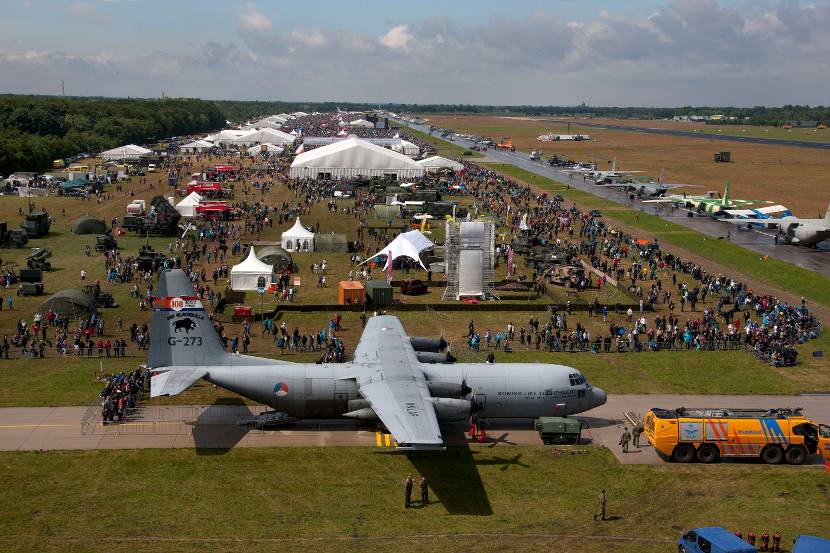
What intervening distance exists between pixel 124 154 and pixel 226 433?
147m

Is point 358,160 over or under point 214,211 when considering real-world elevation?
over

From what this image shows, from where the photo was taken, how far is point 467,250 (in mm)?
65875

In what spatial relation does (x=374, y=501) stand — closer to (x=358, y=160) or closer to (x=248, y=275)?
(x=248, y=275)

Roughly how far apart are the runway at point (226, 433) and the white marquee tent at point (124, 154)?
460 feet

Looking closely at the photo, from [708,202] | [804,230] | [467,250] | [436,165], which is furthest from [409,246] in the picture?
[436,165]

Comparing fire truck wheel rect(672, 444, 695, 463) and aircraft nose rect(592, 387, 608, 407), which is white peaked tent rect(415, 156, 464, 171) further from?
fire truck wheel rect(672, 444, 695, 463)

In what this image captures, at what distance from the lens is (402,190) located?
123 meters

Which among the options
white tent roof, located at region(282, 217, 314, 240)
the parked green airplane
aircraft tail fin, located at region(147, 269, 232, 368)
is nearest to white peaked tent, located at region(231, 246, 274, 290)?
white tent roof, located at region(282, 217, 314, 240)

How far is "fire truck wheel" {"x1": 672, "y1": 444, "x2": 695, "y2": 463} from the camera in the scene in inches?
1419

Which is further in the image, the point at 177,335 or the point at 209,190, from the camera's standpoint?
the point at 209,190

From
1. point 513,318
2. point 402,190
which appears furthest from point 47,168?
point 513,318

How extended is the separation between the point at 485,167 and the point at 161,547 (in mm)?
161396

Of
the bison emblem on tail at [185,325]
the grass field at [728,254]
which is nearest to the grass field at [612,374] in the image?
the bison emblem on tail at [185,325]

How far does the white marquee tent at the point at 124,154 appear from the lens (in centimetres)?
16970
